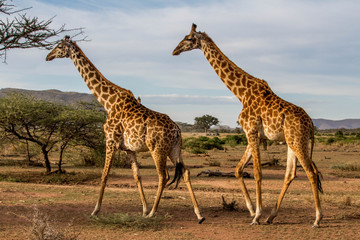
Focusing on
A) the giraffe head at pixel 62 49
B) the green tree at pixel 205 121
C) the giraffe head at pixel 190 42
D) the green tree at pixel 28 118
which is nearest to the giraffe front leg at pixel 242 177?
the giraffe head at pixel 190 42

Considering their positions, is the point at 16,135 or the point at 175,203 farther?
the point at 16,135

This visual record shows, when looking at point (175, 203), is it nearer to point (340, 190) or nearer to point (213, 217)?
point (213, 217)

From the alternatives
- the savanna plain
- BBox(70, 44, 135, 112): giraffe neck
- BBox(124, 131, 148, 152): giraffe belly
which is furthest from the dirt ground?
BBox(70, 44, 135, 112): giraffe neck

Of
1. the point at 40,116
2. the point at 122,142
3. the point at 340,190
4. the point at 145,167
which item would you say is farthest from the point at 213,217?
the point at 145,167

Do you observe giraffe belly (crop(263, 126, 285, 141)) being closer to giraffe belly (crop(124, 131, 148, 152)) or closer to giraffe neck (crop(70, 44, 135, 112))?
giraffe belly (crop(124, 131, 148, 152))

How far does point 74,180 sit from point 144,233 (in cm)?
874

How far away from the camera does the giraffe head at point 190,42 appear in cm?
937

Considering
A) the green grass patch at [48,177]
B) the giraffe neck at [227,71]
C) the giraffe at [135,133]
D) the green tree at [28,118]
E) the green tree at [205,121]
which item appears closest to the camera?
the giraffe at [135,133]

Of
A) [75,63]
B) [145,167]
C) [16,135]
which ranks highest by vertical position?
[75,63]

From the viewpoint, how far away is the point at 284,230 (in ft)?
26.0

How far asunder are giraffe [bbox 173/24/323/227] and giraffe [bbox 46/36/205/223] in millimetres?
1329

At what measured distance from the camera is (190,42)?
30.8ft

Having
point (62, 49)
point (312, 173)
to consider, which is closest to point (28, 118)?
point (62, 49)

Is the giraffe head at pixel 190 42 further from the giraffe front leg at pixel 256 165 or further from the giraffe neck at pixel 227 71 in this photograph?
the giraffe front leg at pixel 256 165
